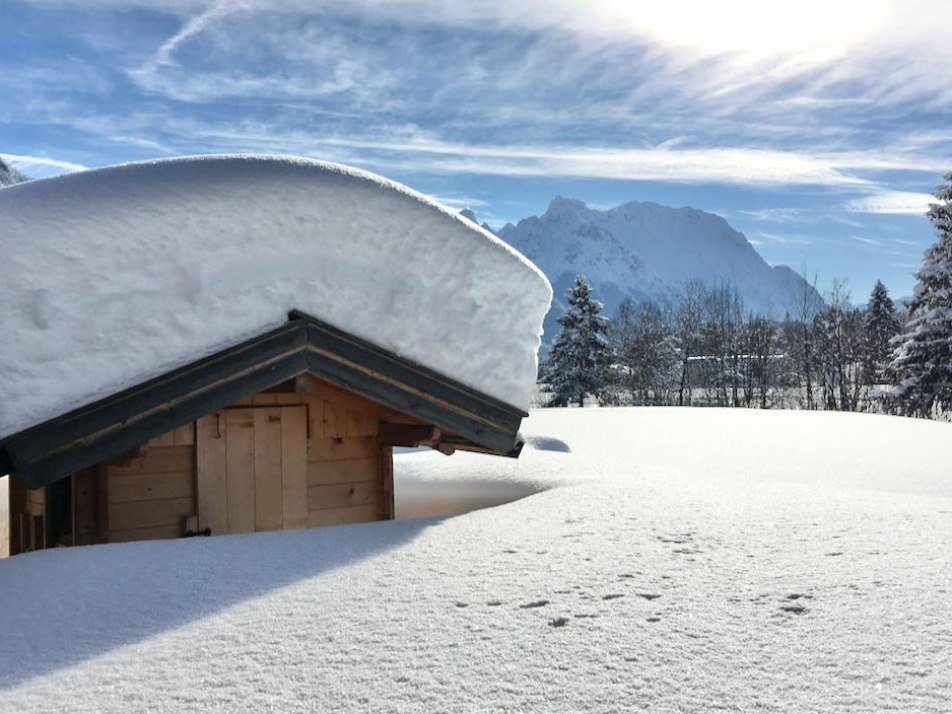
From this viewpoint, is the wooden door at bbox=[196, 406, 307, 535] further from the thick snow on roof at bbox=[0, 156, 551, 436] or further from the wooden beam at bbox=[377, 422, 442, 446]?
the thick snow on roof at bbox=[0, 156, 551, 436]

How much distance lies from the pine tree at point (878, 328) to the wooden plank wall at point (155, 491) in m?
37.3

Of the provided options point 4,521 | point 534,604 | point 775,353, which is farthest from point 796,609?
point 775,353

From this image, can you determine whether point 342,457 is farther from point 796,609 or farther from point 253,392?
point 796,609

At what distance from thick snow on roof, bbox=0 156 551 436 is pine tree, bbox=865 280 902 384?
36.0 m

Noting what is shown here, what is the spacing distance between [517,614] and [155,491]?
3587 millimetres

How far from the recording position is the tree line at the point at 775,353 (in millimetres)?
24781

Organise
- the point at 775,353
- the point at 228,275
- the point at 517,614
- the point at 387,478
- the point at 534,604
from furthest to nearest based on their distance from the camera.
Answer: the point at 775,353 → the point at 387,478 → the point at 228,275 → the point at 534,604 → the point at 517,614

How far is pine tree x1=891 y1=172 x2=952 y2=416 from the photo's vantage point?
2433 cm

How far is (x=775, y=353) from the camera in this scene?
45312mm

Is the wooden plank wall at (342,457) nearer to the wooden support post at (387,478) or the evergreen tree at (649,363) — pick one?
the wooden support post at (387,478)

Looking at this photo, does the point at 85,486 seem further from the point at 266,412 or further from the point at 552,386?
the point at 552,386

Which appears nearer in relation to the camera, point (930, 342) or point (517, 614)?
point (517, 614)

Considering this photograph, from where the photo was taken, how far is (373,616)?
363 centimetres

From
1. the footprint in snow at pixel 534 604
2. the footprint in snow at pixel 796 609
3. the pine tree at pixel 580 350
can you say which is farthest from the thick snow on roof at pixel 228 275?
the pine tree at pixel 580 350
